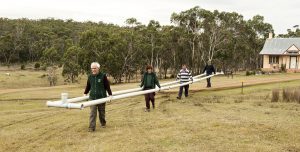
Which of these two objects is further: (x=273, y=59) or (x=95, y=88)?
(x=273, y=59)

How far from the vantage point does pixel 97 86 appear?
12016mm

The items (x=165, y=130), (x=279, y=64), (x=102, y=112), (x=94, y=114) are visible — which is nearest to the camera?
(x=94, y=114)

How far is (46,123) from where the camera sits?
45.9 feet

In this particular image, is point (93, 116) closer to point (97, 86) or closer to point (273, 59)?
point (97, 86)

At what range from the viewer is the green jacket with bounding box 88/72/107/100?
12.0 metres

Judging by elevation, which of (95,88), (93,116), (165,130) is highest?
(95,88)

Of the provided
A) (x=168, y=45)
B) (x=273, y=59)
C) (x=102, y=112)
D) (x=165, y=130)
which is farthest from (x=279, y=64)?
(x=102, y=112)

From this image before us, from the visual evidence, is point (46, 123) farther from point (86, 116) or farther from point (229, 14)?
point (229, 14)

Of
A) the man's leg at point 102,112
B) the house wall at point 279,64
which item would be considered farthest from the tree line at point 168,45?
the man's leg at point 102,112

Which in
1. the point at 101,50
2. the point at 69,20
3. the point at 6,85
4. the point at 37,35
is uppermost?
the point at 69,20

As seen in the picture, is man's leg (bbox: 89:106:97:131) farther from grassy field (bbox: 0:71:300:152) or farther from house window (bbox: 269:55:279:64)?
house window (bbox: 269:55:279:64)

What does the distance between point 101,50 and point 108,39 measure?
6.44 ft

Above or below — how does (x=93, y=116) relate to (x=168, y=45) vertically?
below

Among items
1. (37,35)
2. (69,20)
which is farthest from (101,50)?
(69,20)
